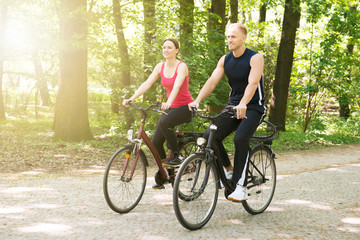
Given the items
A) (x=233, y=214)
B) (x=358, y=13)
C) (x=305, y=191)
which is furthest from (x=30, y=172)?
(x=358, y=13)

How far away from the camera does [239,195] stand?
4441 mm

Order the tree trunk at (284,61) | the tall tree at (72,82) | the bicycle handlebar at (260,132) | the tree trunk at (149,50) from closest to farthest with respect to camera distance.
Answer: the bicycle handlebar at (260,132)
the tree trunk at (149,50)
the tall tree at (72,82)
the tree trunk at (284,61)

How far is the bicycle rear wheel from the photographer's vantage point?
15.9 ft

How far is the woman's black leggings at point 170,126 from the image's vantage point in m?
4.98

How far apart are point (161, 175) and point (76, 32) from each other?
7176mm

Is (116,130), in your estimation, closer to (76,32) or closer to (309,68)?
(76,32)

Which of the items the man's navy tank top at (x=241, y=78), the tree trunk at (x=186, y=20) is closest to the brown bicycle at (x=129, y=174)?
the man's navy tank top at (x=241, y=78)

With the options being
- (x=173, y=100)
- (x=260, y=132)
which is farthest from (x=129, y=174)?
(x=260, y=132)

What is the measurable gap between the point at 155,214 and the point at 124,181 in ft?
1.81

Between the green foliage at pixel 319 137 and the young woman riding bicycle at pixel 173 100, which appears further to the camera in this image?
the green foliage at pixel 319 137

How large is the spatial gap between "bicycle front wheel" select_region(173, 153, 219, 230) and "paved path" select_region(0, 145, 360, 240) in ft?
0.47

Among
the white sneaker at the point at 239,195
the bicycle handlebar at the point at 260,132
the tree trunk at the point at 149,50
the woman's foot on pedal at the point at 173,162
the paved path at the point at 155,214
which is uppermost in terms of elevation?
the tree trunk at the point at 149,50

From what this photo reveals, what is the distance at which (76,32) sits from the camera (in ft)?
35.8

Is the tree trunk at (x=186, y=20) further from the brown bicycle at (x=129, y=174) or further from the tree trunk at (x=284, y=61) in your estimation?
the brown bicycle at (x=129, y=174)
